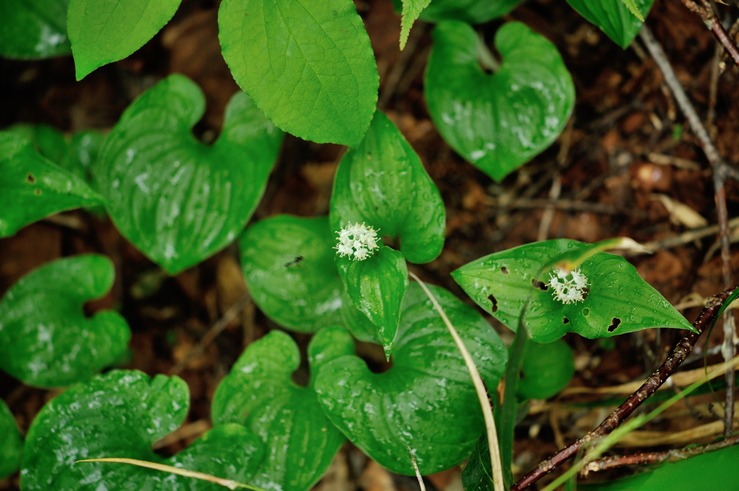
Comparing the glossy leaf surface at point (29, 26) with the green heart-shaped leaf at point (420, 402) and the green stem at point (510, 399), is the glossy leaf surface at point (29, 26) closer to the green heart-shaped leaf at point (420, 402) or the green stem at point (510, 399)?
the green heart-shaped leaf at point (420, 402)

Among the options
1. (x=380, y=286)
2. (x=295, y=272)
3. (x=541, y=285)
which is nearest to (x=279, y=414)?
(x=295, y=272)

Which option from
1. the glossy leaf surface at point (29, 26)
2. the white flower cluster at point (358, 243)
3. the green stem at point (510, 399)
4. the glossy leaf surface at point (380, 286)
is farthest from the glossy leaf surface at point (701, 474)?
the glossy leaf surface at point (29, 26)

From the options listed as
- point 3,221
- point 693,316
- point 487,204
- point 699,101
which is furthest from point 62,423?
point 699,101

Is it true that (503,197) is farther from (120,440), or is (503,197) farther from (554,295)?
(120,440)

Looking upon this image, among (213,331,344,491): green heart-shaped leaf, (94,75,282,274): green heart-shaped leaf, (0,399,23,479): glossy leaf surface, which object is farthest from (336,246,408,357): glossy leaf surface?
(0,399,23,479): glossy leaf surface

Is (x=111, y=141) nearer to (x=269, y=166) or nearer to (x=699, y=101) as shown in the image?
(x=269, y=166)

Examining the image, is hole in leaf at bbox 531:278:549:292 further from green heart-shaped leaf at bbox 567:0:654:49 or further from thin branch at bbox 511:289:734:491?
green heart-shaped leaf at bbox 567:0:654:49
